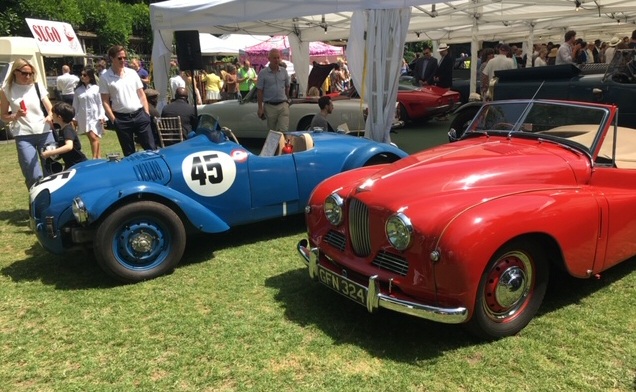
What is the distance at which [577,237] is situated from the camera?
3139mm

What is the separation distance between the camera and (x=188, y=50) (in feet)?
28.4

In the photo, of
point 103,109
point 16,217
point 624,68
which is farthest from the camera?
point 103,109

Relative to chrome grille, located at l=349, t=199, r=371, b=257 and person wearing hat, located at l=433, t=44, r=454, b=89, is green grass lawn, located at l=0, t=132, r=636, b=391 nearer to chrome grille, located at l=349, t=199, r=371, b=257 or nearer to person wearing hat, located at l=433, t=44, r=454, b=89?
chrome grille, located at l=349, t=199, r=371, b=257

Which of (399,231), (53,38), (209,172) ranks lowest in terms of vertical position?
(399,231)

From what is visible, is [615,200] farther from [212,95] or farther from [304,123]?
[212,95]

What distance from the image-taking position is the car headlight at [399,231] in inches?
112

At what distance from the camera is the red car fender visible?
2707 millimetres

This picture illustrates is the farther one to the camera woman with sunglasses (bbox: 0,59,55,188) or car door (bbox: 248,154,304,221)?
woman with sunglasses (bbox: 0,59,55,188)

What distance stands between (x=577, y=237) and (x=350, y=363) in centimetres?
161

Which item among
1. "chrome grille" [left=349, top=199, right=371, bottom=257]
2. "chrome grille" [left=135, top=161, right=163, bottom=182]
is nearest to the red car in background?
"chrome grille" [left=135, top=161, right=163, bottom=182]

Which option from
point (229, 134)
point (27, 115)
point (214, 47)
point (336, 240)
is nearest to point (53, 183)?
point (229, 134)

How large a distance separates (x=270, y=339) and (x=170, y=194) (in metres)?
1.64

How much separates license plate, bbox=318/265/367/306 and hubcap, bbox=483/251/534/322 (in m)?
0.72

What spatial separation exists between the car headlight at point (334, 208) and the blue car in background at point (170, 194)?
1.30m
